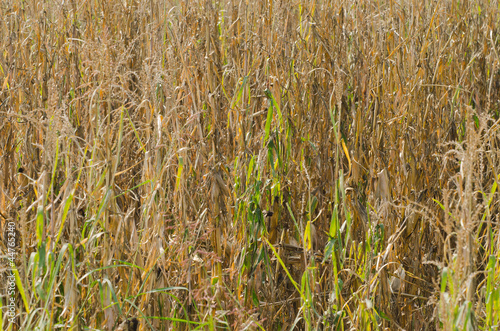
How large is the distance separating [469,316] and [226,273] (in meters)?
0.59

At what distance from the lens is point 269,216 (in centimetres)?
140

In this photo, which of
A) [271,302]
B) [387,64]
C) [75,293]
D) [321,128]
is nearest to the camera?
[75,293]

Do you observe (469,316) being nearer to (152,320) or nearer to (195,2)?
(152,320)

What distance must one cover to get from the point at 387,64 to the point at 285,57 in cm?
45

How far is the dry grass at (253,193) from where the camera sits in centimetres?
103

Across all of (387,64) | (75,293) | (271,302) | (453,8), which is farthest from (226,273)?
(453,8)

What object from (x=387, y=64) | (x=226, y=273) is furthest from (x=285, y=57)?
(x=226, y=273)

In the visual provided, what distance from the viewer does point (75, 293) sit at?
974 millimetres

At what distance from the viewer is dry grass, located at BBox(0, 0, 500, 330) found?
1033mm

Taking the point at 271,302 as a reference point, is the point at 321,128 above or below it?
above

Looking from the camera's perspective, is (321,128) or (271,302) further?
(321,128)

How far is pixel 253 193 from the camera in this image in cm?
139

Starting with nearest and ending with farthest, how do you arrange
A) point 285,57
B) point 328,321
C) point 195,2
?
point 328,321 < point 285,57 < point 195,2

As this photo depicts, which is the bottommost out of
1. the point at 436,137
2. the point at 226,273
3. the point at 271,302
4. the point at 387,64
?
the point at 271,302
